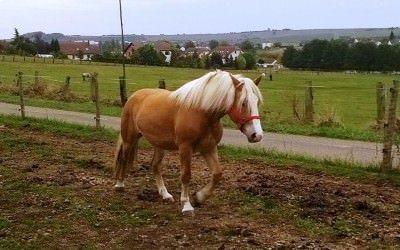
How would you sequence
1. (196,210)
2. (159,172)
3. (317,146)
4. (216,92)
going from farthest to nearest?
(317,146) → (159,172) → (196,210) → (216,92)

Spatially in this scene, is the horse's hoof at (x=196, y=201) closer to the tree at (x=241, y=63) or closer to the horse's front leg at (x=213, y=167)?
the horse's front leg at (x=213, y=167)

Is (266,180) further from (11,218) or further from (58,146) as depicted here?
(58,146)

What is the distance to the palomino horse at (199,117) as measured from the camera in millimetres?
5770

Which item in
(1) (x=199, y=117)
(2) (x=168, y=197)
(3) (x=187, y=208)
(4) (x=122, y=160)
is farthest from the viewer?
(4) (x=122, y=160)

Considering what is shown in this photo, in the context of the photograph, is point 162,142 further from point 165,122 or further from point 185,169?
point 185,169

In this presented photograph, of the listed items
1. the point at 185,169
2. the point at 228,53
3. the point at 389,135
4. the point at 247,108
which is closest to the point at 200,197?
the point at 185,169

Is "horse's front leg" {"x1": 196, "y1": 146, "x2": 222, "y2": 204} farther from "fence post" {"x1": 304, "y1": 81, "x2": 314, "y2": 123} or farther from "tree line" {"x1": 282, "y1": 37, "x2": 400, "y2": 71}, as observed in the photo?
"tree line" {"x1": 282, "y1": 37, "x2": 400, "y2": 71}

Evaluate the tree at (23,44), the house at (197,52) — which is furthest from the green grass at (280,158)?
the tree at (23,44)

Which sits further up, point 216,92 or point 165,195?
point 216,92

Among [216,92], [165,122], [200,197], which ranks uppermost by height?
[216,92]

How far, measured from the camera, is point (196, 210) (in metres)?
6.55

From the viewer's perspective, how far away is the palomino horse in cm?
577

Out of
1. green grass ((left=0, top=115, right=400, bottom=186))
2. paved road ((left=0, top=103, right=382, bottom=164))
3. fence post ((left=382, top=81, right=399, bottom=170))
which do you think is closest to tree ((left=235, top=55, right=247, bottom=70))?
paved road ((left=0, top=103, right=382, bottom=164))

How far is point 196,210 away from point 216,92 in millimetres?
1520
